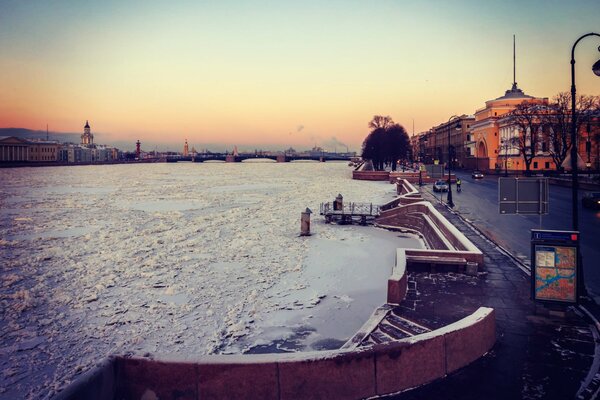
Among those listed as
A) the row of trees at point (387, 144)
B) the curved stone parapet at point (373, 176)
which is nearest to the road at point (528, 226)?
the curved stone parapet at point (373, 176)

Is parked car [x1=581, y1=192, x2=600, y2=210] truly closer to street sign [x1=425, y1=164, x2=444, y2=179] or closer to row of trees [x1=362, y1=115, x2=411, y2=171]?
street sign [x1=425, y1=164, x2=444, y2=179]

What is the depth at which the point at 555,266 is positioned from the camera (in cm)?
913

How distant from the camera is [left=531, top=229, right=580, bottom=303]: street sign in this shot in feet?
29.5

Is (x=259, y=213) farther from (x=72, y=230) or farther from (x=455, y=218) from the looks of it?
(x=455, y=218)

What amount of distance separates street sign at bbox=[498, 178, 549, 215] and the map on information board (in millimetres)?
1592

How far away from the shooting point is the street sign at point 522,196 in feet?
34.4

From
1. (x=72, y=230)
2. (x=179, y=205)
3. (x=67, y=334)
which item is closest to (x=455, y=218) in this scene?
(x=67, y=334)

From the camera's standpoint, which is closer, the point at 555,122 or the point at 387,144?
the point at 555,122

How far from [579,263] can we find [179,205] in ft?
142

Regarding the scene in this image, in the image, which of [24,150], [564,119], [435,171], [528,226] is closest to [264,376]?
[528,226]

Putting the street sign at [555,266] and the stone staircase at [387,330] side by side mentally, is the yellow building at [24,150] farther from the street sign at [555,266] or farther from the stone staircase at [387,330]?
the street sign at [555,266]

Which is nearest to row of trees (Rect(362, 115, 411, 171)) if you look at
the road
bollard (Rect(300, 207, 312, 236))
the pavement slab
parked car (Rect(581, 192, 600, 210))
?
the road

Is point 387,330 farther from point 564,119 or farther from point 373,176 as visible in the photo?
point 373,176

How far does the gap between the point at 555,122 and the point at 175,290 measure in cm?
6414
